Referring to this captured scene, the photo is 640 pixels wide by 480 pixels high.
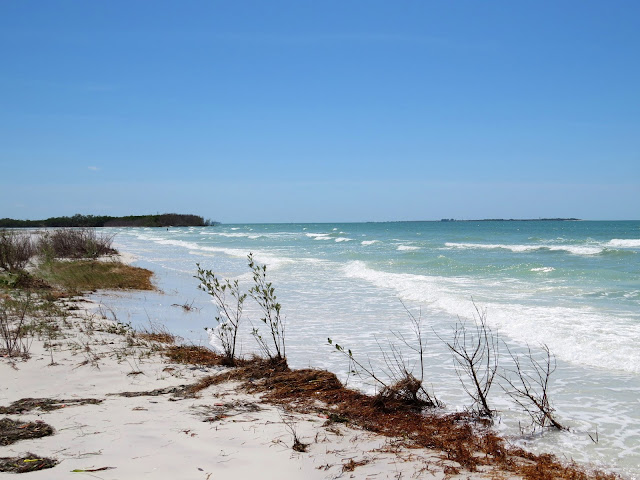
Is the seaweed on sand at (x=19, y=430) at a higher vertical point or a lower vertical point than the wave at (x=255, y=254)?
higher

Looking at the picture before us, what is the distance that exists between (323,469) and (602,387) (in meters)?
4.15

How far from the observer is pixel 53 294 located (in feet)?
38.7

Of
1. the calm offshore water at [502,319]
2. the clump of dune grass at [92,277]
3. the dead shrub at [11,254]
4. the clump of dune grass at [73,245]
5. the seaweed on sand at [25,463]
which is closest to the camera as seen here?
the seaweed on sand at [25,463]

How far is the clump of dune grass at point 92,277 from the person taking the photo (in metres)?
14.2

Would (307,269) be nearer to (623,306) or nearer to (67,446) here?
(623,306)

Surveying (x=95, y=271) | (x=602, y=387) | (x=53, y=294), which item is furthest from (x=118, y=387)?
(x=95, y=271)

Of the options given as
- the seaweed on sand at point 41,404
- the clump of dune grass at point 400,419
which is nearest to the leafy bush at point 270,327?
the clump of dune grass at point 400,419

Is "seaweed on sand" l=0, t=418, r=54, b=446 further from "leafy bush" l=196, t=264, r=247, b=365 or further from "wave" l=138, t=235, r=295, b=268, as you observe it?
"wave" l=138, t=235, r=295, b=268

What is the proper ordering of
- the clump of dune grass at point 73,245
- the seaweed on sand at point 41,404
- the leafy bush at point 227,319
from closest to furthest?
1. the seaweed on sand at point 41,404
2. the leafy bush at point 227,319
3. the clump of dune grass at point 73,245

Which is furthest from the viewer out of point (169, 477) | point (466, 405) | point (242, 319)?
point (242, 319)

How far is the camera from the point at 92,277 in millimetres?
15797

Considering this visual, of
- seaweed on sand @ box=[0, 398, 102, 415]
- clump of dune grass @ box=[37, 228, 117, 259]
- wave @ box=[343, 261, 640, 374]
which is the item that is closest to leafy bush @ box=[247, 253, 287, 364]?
seaweed on sand @ box=[0, 398, 102, 415]

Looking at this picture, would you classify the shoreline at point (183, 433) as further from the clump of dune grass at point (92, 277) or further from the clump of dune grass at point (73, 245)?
the clump of dune grass at point (73, 245)

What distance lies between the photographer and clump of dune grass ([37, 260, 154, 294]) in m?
14.2
